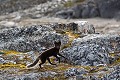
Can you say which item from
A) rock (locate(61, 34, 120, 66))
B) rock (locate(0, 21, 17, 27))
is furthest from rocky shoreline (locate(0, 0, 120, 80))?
rock (locate(0, 21, 17, 27))

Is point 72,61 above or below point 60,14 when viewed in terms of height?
above

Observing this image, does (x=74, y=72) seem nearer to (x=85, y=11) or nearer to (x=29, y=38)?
(x=29, y=38)

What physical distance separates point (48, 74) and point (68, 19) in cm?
7322

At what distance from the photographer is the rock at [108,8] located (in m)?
87.7

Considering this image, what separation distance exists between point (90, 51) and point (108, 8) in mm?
69241

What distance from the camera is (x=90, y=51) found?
70.4ft

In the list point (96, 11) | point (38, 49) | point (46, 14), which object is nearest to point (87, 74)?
point (38, 49)

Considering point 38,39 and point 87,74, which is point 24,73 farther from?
point 38,39

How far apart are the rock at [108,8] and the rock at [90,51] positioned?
63603mm

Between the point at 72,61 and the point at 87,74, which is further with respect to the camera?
the point at 72,61

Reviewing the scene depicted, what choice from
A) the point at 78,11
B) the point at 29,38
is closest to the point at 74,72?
the point at 29,38

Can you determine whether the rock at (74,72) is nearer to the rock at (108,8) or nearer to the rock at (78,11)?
the rock at (108,8)

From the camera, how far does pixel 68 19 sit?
92188 mm

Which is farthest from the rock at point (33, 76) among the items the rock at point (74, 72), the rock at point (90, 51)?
the rock at point (90, 51)
